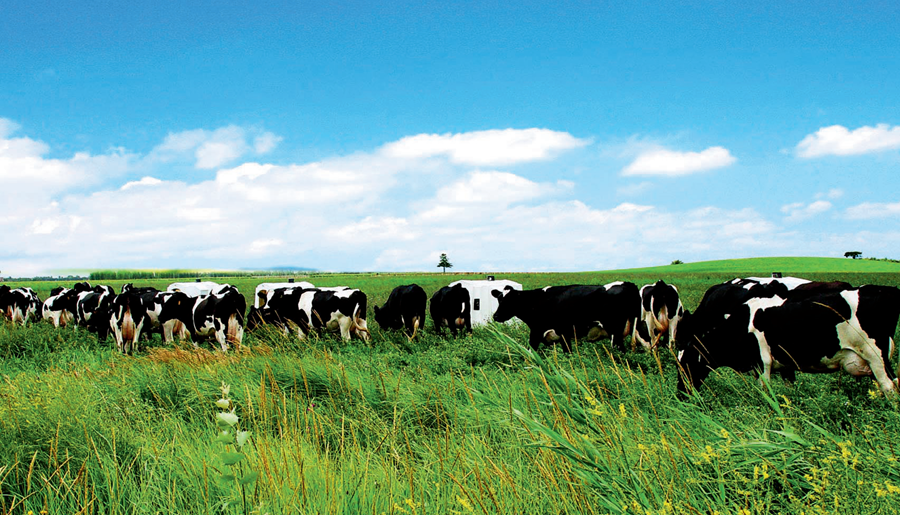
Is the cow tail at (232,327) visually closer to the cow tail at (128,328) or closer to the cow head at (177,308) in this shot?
the cow head at (177,308)

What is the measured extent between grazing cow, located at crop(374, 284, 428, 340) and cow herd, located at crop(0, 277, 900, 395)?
30 mm

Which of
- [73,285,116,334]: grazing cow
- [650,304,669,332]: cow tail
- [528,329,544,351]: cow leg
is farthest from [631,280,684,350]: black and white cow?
[73,285,116,334]: grazing cow

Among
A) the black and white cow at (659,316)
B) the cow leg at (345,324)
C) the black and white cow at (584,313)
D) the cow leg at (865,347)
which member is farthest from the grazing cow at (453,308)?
the cow leg at (865,347)

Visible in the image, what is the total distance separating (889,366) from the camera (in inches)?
246

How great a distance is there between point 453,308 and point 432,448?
9.65 meters

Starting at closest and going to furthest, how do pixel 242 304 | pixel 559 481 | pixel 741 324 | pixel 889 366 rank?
pixel 559 481 < pixel 889 366 < pixel 741 324 < pixel 242 304

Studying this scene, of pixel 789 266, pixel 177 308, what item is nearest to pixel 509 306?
pixel 177 308

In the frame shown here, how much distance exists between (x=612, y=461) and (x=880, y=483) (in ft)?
3.84

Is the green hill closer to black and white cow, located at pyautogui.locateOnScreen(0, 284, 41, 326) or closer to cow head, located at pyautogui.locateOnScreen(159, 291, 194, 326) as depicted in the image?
cow head, located at pyautogui.locateOnScreen(159, 291, 194, 326)

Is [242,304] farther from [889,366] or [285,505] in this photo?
[889,366]

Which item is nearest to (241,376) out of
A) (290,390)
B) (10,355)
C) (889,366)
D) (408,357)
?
(290,390)

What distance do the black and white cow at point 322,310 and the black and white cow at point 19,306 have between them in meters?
11.5

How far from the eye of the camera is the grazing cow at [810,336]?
627 centimetres

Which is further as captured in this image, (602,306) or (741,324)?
(602,306)
